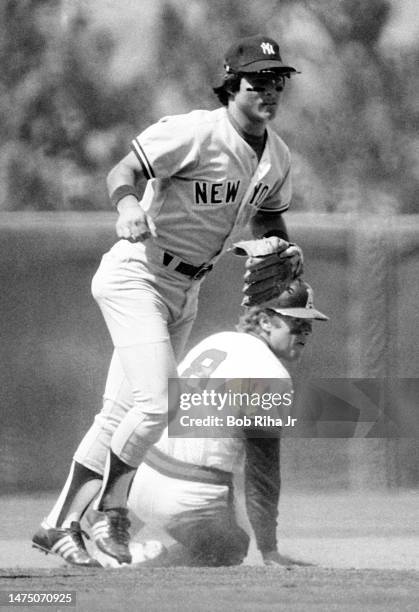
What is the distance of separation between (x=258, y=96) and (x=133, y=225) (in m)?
0.67

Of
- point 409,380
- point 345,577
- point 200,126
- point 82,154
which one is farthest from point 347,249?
point 82,154

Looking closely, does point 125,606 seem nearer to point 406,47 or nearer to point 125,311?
point 125,311

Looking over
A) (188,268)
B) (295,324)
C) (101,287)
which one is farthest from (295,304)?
(101,287)

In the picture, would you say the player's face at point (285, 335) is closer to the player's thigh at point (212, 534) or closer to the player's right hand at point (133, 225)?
the player's thigh at point (212, 534)

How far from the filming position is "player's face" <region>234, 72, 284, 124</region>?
4.70 meters

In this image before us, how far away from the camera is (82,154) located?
1522 cm

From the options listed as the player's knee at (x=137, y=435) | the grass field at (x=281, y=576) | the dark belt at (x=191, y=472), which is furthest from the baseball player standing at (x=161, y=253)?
the grass field at (x=281, y=576)

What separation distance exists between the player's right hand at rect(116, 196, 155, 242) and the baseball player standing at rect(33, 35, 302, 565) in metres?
0.08

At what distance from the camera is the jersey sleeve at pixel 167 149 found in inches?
181

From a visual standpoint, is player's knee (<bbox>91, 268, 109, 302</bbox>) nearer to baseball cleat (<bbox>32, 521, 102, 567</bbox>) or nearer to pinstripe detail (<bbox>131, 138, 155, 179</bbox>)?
pinstripe detail (<bbox>131, 138, 155, 179</bbox>)

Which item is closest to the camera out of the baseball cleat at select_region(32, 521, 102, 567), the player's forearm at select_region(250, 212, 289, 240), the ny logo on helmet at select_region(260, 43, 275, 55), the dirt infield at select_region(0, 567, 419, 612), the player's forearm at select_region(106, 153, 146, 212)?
the dirt infield at select_region(0, 567, 419, 612)

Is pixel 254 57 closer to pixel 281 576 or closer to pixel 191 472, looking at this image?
pixel 191 472

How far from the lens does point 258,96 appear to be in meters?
4.70

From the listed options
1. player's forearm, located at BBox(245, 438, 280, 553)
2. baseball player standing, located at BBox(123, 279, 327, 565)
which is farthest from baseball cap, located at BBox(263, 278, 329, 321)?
player's forearm, located at BBox(245, 438, 280, 553)
